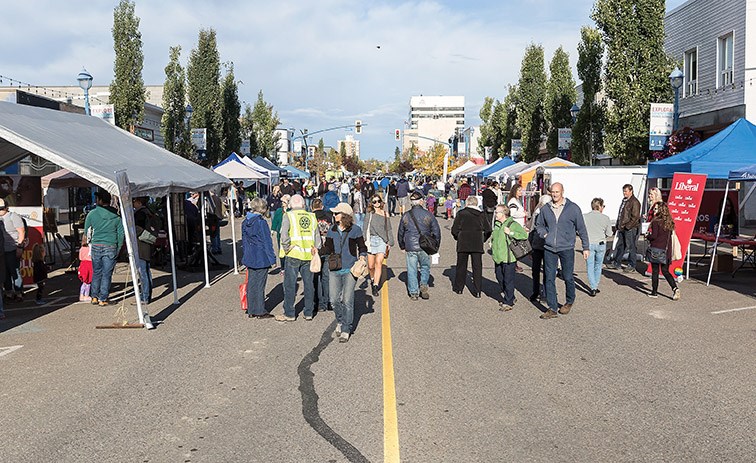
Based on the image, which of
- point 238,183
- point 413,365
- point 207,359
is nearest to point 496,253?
point 413,365

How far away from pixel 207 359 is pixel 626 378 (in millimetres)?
4459

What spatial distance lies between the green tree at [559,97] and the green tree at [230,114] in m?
20.6

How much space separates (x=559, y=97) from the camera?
41250 mm

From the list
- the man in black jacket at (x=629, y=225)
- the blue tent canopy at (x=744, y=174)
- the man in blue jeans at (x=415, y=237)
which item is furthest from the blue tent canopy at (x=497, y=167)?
the man in blue jeans at (x=415, y=237)

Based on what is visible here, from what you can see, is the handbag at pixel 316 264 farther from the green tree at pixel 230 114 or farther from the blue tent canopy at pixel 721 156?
the green tree at pixel 230 114

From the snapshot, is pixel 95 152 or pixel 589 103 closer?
pixel 95 152

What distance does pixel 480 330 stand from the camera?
941 cm

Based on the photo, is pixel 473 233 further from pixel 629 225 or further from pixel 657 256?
pixel 629 225

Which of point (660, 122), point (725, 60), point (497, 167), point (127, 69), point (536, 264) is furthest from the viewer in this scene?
point (497, 167)

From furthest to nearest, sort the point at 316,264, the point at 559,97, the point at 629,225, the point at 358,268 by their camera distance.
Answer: the point at 559,97 → the point at 629,225 → the point at 316,264 → the point at 358,268

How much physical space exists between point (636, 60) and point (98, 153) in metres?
22.5

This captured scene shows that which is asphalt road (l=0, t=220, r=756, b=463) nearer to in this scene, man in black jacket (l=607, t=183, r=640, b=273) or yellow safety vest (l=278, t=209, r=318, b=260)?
yellow safety vest (l=278, t=209, r=318, b=260)

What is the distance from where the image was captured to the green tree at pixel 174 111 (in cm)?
3916

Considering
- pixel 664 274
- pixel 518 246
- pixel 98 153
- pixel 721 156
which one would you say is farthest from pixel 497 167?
pixel 98 153
